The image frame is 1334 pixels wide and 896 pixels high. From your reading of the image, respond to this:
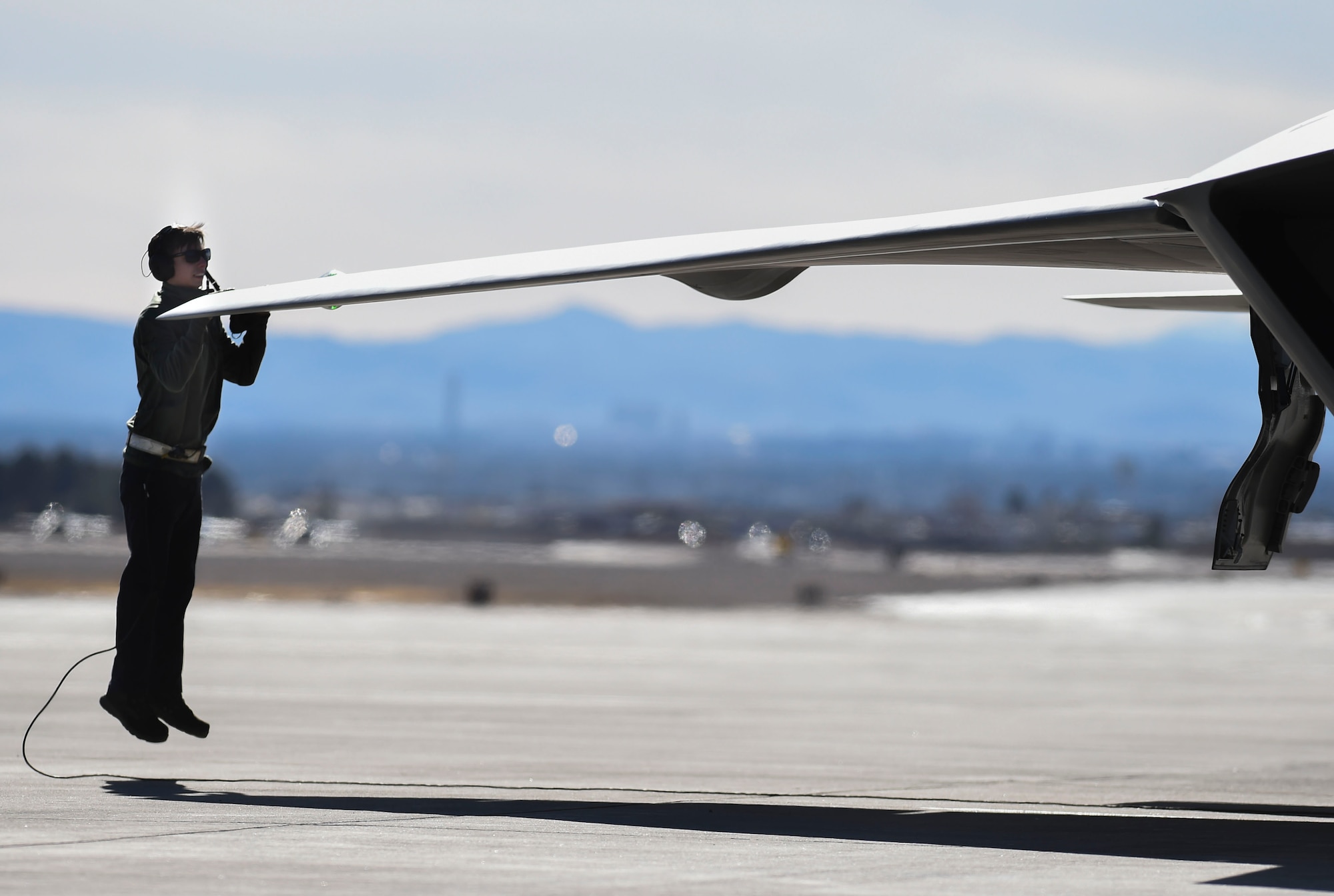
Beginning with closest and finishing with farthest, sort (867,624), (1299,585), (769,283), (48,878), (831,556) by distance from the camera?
(48,878) → (769,283) → (867,624) → (1299,585) → (831,556)

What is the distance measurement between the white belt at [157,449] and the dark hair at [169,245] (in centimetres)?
104

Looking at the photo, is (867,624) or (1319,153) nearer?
(1319,153)

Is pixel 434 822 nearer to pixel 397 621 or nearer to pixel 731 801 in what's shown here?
pixel 731 801

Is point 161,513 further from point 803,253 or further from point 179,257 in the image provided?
point 803,253

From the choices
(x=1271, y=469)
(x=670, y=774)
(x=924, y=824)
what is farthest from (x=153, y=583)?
(x=1271, y=469)

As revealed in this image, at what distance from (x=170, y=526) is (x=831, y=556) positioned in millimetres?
121830

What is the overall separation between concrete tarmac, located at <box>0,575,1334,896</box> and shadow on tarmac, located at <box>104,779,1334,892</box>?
0.03 meters

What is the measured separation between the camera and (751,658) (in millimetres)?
28828

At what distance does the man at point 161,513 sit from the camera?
11258 millimetres

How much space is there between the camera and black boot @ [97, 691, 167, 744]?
444 inches

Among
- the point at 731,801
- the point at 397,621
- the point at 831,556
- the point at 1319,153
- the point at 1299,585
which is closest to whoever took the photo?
the point at 1319,153

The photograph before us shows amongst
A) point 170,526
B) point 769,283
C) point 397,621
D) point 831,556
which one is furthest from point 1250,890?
point 831,556

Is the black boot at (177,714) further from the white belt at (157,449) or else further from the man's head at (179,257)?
the man's head at (179,257)

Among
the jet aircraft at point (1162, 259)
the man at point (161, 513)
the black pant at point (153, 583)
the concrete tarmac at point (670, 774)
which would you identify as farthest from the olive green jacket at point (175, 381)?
the concrete tarmac at point (670, 774)
